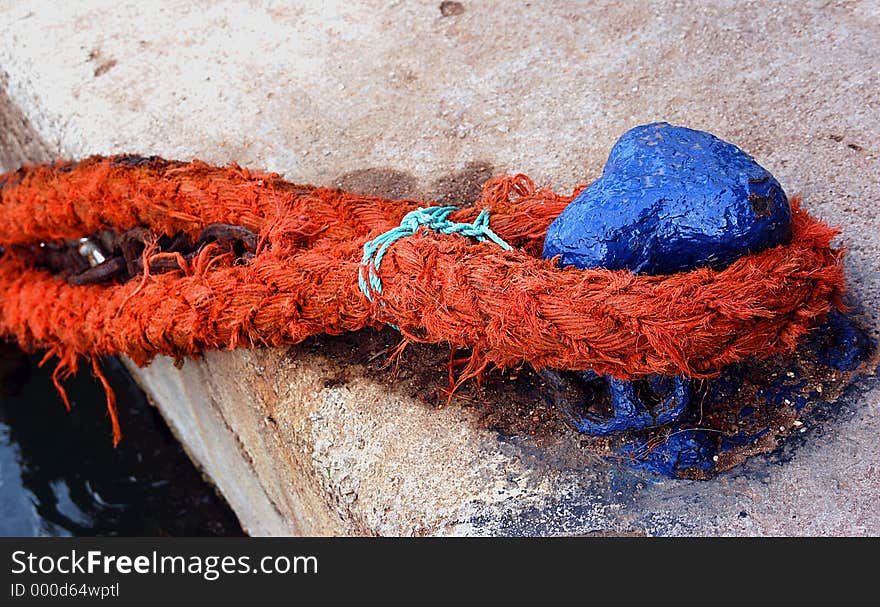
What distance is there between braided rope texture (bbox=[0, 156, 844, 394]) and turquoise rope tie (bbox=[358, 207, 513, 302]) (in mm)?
19

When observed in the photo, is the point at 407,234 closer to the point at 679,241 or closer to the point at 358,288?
the point at 358,288

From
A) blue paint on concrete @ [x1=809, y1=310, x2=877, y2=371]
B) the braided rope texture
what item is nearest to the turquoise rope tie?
the braided rope texture

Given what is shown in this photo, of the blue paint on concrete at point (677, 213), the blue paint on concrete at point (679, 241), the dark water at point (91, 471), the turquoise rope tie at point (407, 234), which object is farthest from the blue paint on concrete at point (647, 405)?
the dark water at point (91, 471)

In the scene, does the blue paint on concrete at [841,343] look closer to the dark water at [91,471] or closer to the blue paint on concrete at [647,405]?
the blue paint on concrete at [647,405]

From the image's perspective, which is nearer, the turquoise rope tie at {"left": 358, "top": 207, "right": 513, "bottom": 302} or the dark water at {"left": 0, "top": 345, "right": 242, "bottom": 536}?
the turquoise rope tie at {"left": 358, "top": 207, "right": 513, "bottom": 302}

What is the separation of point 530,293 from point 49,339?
5.13ft

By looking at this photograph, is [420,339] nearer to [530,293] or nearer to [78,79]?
[530,293]

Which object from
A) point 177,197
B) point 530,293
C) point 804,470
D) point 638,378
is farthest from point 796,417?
point 177,197

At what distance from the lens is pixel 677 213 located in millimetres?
1388

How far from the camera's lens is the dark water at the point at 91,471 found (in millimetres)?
3244

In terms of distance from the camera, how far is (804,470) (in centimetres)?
150

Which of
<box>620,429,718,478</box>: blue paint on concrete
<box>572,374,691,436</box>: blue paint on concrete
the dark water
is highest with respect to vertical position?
<box>572,374,691,436</box>: blue paint on concrete

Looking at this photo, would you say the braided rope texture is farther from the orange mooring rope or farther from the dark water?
the dark water

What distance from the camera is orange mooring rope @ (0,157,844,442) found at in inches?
53.8
